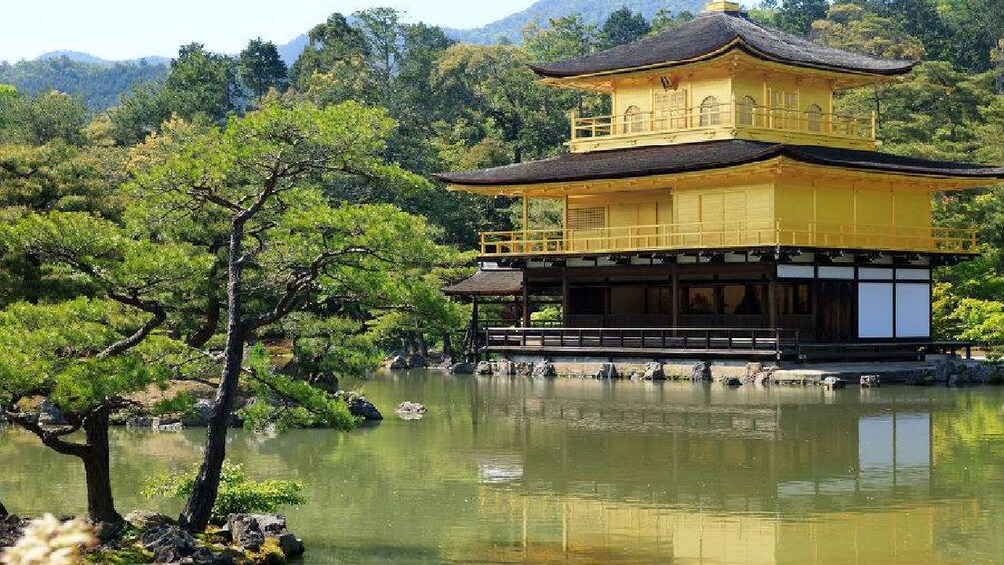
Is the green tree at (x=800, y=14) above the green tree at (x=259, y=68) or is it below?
above

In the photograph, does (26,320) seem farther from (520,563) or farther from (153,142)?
(153,142)

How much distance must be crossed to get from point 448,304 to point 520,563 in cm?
299

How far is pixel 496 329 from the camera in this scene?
140ft

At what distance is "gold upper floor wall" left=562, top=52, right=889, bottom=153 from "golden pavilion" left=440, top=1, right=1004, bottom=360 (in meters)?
0.06

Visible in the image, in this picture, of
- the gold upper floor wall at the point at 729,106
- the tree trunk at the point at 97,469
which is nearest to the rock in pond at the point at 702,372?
the gold upper floor wall at the point at 729,106

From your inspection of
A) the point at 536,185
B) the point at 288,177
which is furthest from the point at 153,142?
the point at 288,177

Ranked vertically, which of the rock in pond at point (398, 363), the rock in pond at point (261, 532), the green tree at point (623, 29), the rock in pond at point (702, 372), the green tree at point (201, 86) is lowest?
the rock in pond at point (398, 363)

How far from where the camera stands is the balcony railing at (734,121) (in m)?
41.3

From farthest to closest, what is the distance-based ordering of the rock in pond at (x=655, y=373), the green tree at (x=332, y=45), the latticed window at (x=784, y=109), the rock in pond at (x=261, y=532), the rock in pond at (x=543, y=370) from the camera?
the green tree at (x=332, y=45) < the latticed window at (x=784, y=109) < the rock in pond at (x=543, y=370) < the rock in pond at (x=655, y=373) < the rock in pond at (x=261, y=532)

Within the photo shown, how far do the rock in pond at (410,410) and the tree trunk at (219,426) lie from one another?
48.0ft

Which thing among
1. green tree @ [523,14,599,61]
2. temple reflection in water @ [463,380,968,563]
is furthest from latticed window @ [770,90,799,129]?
green tree @ [523,14,599,61]

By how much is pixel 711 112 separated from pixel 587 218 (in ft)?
17.9

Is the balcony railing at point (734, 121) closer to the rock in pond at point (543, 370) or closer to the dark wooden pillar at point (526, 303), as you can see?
the dark wooden pillar at point (526, 303)

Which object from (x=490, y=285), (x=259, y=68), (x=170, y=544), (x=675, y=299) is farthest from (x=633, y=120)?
(x=259, y=68)
